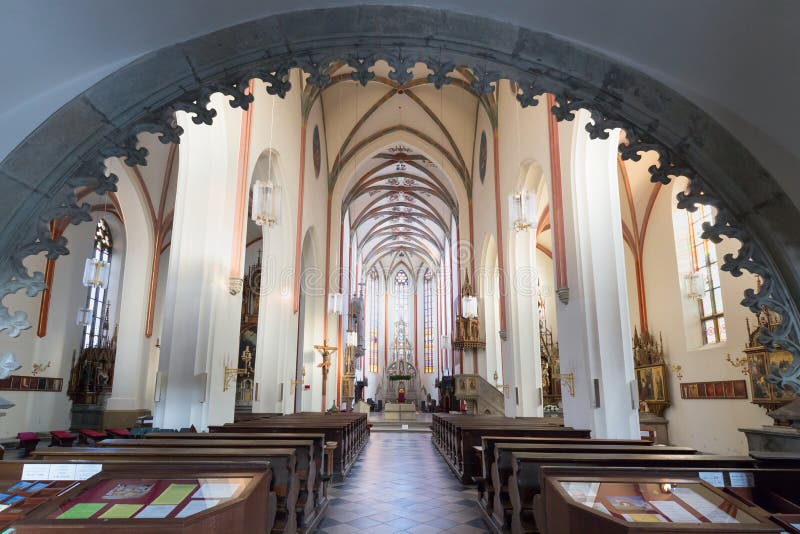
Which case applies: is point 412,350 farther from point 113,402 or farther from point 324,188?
point 113,402

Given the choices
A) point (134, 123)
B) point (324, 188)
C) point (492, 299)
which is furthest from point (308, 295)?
point (134, 123)

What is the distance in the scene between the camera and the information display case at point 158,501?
1.87m

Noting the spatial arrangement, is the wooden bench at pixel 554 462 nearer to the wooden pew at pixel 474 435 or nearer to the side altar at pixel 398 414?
the wooden pew at pixel 474 435

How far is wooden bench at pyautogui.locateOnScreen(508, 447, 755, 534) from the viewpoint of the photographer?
3.45 m

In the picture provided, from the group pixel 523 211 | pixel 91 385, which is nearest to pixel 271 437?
pixel 523 211

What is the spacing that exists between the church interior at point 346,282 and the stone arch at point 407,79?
0.01 meters

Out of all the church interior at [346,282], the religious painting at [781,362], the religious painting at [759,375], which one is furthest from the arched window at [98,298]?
the religious painting at [781,362]

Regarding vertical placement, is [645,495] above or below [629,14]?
below

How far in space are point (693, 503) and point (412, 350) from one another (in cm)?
3377

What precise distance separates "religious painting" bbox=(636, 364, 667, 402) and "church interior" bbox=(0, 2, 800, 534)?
0.12 m

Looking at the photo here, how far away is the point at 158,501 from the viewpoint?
219 centimetres

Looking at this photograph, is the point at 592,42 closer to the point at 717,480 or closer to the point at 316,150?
the point at 717,480

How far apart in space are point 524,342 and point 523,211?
3.85 metres

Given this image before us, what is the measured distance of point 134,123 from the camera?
10.2ft
